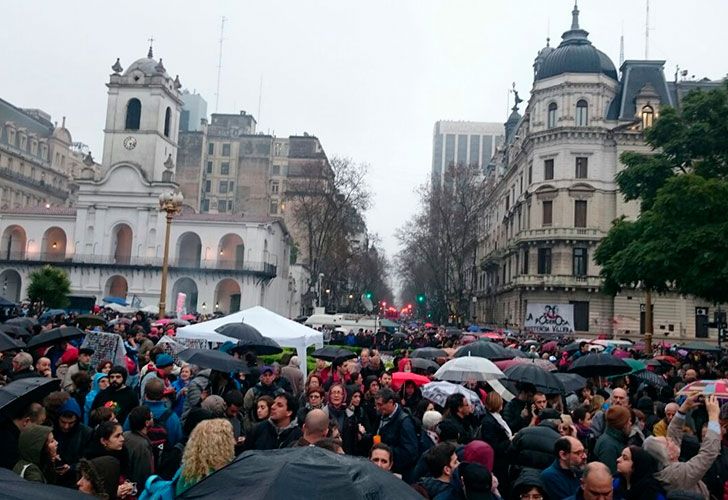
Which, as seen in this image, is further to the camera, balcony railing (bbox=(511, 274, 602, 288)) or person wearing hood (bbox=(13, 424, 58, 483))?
balcony railing (bbox=(511, 274, 602, 288))

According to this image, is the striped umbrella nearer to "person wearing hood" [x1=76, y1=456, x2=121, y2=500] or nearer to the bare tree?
"person wearing hood" [x1=76, y1=456, x2=121, y2=500]

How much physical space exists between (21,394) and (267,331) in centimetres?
1030

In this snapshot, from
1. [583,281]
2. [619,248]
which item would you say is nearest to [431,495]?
[619,248]

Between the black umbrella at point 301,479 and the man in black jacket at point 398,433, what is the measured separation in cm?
369

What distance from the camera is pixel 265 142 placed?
86.9 metres

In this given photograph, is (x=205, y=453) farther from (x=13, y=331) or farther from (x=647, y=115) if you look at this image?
(x=647, y=115)

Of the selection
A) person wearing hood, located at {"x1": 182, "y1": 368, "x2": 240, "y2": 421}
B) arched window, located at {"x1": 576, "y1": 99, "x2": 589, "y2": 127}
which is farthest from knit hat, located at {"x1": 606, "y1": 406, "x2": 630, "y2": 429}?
arched window, located at {"x1": 576, "y1": 99, "x2": 589, "y2": 127}

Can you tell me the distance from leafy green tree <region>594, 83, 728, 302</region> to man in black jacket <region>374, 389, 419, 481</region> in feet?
60.8

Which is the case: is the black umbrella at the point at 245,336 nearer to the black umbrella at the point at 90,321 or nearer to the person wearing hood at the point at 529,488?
the black umbrella at the point at 90,321

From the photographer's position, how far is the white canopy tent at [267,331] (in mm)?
15297

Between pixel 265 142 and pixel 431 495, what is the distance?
8422 centimetres

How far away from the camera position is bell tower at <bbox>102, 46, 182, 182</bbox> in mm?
59781

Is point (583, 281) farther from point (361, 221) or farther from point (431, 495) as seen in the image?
point (431, 495)

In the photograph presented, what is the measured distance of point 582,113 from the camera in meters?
49.7
